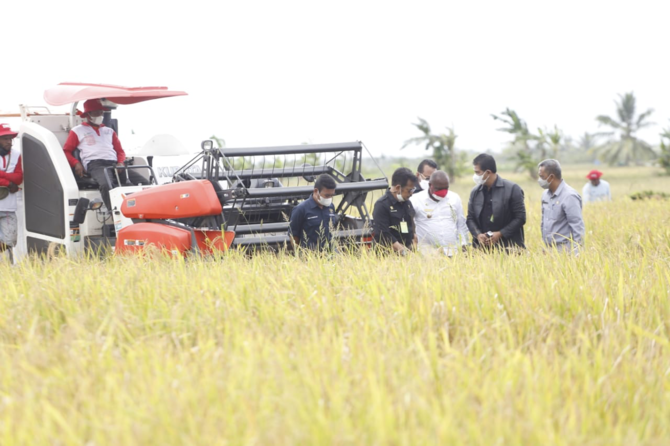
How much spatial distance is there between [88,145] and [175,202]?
1.88 metres

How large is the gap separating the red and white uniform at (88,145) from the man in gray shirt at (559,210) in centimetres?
491

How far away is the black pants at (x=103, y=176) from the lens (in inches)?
321

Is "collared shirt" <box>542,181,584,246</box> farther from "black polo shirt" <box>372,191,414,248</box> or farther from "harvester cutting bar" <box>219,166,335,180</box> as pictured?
"harvester cutting bar" <box>219,166,335,180</box>

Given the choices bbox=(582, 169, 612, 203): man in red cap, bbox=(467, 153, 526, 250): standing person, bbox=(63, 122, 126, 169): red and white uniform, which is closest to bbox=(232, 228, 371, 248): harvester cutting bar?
bbox=(467, 153, 526, 250): standing person

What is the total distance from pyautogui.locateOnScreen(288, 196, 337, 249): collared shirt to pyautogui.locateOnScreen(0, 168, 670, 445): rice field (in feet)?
4.10

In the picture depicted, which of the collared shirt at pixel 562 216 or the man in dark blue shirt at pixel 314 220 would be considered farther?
the collared shirt at pixel 562 216

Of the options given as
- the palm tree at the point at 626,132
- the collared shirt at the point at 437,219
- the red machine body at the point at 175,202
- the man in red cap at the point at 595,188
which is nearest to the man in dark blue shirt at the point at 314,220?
the red machine body at the point at 175,202

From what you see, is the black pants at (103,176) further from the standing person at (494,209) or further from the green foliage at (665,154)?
the green foliage at (665,154)

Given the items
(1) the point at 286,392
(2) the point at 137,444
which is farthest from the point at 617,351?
(2) the point at 137,444

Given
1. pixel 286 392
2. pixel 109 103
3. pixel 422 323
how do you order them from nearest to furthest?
pixel 286 392, pixel 422 323, pixel 109 103

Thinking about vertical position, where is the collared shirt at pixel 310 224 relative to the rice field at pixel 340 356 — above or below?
above

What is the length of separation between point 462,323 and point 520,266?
1.54 metres

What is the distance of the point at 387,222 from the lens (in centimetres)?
733

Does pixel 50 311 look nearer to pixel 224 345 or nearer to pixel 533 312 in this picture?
pixel 224 345
